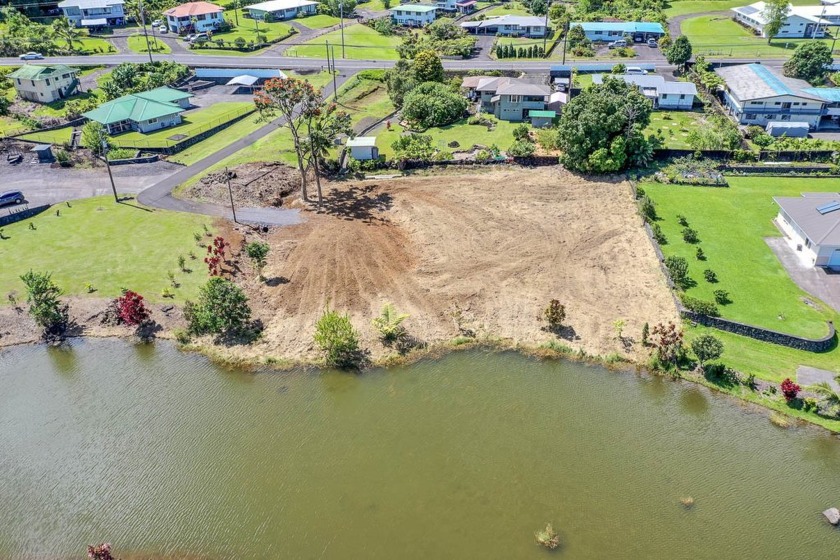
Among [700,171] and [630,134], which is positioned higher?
[630,134]

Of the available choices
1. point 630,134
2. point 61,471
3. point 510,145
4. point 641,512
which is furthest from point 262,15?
point 641,512

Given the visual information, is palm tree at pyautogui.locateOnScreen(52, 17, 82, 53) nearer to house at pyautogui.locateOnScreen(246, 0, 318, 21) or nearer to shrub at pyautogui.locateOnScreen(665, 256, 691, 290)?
house at pyautogui.locateOnScreen(246, 0, 318, 21)

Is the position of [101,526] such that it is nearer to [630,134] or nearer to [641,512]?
[641,512]

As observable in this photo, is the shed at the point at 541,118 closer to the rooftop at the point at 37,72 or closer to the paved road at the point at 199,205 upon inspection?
the paved road at the point at 199,205

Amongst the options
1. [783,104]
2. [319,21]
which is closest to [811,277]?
[783,104]

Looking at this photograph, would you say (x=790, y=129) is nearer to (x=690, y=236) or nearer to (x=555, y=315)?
(x=690, y=236)

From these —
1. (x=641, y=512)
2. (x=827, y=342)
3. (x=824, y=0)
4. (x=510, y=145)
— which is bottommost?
(x=641, y=512)

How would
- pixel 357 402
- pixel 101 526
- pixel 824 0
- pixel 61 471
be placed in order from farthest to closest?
1. pixel 824 0
2. pixel 357 402
3. pixel 61 471
4. pixel 101 526
